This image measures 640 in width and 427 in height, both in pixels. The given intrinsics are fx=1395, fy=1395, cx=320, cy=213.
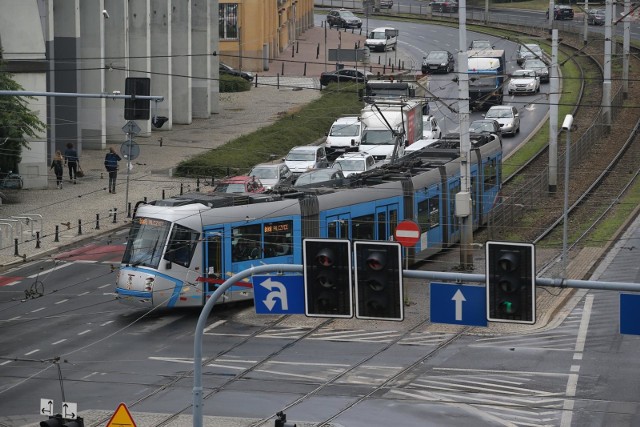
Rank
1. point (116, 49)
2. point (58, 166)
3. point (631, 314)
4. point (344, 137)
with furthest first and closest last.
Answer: point (116, 49), point (344, 137), point (58, 166), point (631, 314)

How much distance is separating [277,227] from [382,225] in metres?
4.06

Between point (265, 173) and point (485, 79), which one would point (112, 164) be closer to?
point (265, 173)

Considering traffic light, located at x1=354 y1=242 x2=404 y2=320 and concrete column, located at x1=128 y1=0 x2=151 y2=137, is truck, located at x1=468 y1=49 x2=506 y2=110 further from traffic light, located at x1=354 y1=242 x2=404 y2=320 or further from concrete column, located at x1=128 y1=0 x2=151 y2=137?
traffic light, located at x1=354 y1=242 x2=404 y2=320

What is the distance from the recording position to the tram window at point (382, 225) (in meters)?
35.4

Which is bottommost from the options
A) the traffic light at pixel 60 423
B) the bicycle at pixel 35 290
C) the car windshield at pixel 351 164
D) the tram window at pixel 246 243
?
the bicycle at pixel 35 290

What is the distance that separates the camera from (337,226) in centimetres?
3400

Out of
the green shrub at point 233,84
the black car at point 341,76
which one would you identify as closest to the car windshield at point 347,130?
the black car at point 341,76

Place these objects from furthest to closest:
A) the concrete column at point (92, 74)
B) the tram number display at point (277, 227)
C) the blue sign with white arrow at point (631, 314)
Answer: the concrete column at point (92, 74), the tram number display at point (277, 227), the blue sign with white arrow at point (631, 314)

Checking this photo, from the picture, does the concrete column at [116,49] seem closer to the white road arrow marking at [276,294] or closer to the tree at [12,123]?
the tree at [12,123]

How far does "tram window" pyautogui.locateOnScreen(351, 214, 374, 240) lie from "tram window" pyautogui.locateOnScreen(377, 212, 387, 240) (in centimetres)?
34

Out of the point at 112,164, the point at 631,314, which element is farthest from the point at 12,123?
the point at 631,314

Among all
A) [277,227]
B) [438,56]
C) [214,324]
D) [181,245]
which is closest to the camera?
[181,245]

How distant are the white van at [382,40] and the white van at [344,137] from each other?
3653 centimetres

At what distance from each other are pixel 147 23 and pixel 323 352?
124ft
